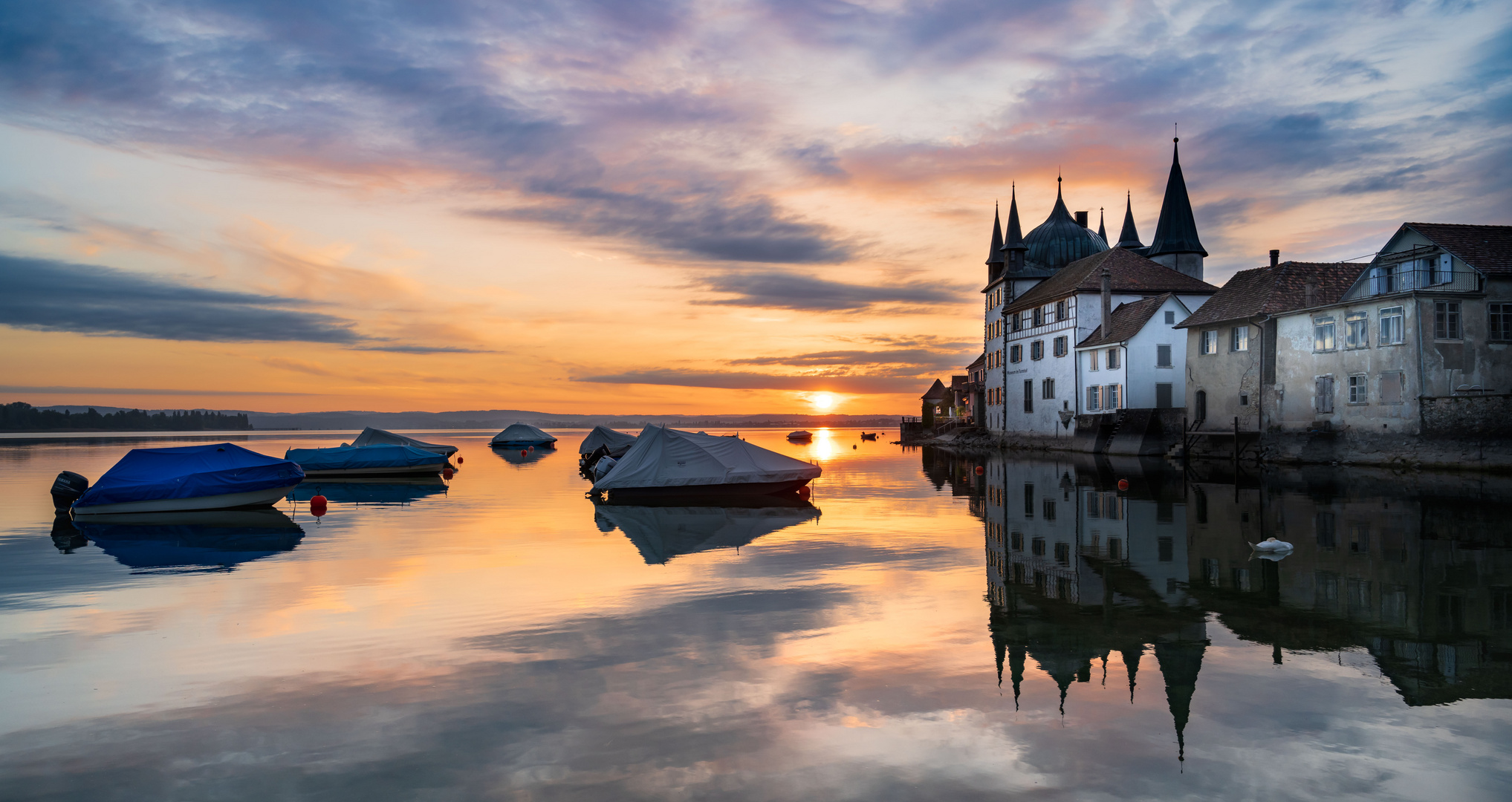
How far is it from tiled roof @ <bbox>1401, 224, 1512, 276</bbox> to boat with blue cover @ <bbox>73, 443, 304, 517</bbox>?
46.6 metres

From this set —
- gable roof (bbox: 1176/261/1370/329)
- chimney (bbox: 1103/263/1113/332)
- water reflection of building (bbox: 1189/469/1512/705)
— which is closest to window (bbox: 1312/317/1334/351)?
gable roof (bbox: 1176/261/1370/329)

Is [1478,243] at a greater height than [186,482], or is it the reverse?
[1478,243]

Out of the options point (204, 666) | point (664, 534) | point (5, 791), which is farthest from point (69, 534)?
point (5, 791)

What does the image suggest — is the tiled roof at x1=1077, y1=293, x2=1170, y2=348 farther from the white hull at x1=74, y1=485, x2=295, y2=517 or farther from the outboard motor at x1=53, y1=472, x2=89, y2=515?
the outboard motor at x1=53, y1=472, x2=89, y2=515

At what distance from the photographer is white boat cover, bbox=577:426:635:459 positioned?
149 ft

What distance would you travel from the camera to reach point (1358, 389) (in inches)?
1577

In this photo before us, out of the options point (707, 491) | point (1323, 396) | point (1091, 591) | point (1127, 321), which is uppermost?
point (1127, 321)

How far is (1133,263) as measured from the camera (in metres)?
61.4

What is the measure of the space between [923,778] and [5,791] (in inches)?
240

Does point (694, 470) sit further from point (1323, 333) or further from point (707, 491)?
point (1323, 333)

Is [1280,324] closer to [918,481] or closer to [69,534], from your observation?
[918,481]

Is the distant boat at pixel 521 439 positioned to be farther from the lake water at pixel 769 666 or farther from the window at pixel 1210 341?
the lake water at pixel 769 666

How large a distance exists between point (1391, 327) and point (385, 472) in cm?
4774

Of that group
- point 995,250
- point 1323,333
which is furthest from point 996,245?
point 1323,333
